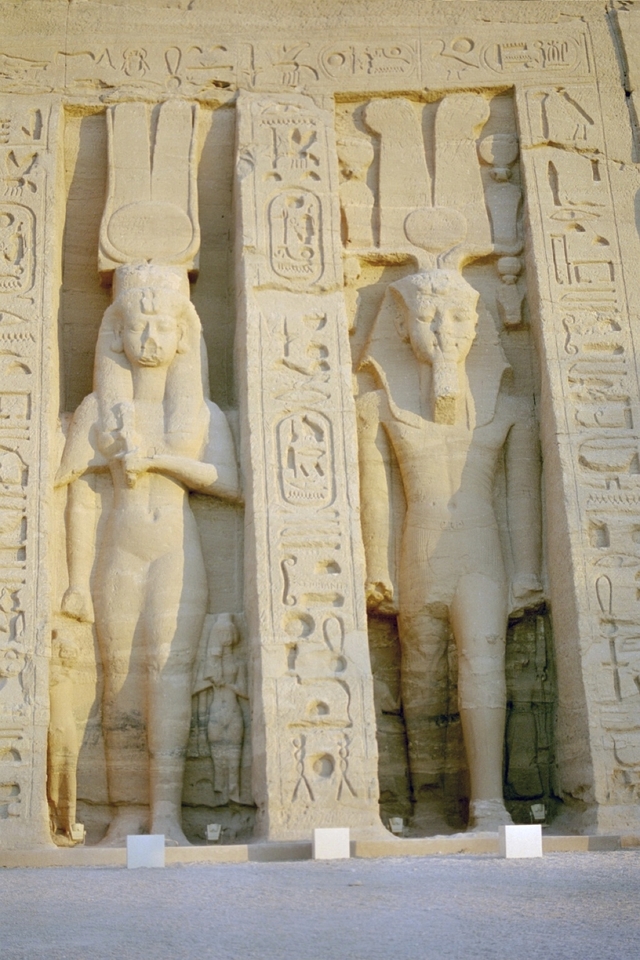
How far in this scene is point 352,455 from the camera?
8.10 m

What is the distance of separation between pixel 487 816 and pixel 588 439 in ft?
6.96

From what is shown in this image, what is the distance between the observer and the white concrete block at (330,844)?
648 cm

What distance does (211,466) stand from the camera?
26.8 ft

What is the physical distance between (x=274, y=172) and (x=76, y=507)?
2.33 meters

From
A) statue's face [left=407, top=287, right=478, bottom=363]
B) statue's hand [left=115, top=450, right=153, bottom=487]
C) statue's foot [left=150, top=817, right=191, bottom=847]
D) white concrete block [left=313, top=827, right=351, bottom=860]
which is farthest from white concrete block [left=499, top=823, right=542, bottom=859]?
statue's face [left=407, top=287, right=478, bottom=363]

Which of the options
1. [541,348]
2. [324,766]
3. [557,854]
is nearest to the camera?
[557,854]

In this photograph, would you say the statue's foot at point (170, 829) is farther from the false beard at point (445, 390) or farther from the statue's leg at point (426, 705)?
the false beard at point (445, 390)

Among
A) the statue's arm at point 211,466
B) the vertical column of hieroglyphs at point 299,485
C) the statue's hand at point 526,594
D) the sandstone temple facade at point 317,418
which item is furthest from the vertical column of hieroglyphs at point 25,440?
the statue's hand at point 526,594

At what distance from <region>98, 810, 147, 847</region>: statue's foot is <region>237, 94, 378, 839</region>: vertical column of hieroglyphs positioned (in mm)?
670

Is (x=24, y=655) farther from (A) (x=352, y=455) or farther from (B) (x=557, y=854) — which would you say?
(B) (x=557, y=854)

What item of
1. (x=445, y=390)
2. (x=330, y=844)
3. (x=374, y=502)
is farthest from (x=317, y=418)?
(x=330, y=844)

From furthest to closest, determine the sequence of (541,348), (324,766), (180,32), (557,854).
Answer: (180,32)
(541,348)
(324,766)
(557,854)

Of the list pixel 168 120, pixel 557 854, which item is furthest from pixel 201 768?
pixel 168 120

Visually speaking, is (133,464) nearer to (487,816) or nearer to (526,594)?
(526,594)
